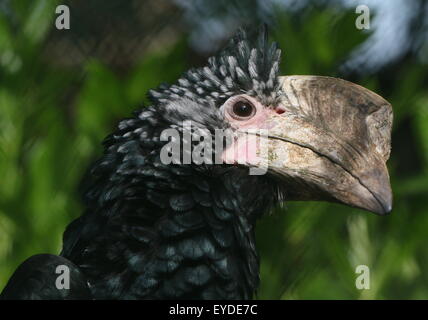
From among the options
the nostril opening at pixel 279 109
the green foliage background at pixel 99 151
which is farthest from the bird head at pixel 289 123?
the green foliage background at pixel 99 151

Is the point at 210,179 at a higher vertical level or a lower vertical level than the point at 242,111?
lower

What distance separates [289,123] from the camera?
6.67ft

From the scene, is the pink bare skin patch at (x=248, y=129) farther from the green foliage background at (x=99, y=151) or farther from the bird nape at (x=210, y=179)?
the green foliage background at (x=99, y=151)

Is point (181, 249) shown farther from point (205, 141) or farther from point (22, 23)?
point (22, 23)

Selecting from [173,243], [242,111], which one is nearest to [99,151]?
[242,111]

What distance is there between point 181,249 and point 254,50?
2.08ft

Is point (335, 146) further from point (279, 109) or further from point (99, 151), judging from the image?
point (99, 151)

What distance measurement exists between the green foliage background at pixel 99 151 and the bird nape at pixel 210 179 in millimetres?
976

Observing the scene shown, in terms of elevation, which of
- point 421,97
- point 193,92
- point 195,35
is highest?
point 195,35

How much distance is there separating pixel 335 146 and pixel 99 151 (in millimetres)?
1594

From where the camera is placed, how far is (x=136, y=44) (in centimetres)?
399

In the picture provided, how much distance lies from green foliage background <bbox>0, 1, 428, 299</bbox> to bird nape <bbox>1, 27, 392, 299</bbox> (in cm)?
98

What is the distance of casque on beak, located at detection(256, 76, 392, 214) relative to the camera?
1.90m
